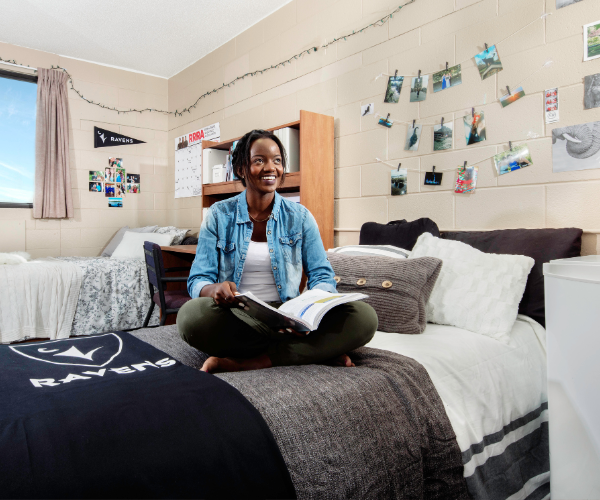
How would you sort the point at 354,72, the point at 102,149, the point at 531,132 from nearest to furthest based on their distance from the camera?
the point at 531,132 → the point at 354,72 → the point at 102,149

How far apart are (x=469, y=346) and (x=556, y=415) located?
0.38 meters

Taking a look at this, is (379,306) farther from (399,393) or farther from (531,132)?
(531,132)

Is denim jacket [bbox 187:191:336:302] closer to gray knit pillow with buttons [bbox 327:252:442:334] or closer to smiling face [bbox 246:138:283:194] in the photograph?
smiling face [bbox 246:138:283:194]

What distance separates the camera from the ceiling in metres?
3.18

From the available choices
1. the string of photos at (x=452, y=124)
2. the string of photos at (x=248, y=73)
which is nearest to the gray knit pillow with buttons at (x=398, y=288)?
the string of photos at (x=452, y=124)

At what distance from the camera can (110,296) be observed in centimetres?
346

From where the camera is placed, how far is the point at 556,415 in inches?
39.6

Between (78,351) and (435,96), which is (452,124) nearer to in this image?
(435,96)

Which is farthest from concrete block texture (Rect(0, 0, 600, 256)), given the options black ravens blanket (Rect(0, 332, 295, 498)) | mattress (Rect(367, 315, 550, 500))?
black ravens blanket (Rect(0, 332, 295, 498))

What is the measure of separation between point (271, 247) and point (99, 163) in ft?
11.6

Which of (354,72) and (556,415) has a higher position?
(354,72)

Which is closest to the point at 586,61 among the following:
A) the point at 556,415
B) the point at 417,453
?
the point at 556,415

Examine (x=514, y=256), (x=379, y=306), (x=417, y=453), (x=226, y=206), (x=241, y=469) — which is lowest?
(x=417, y=453)

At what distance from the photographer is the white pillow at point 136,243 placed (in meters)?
3.83
